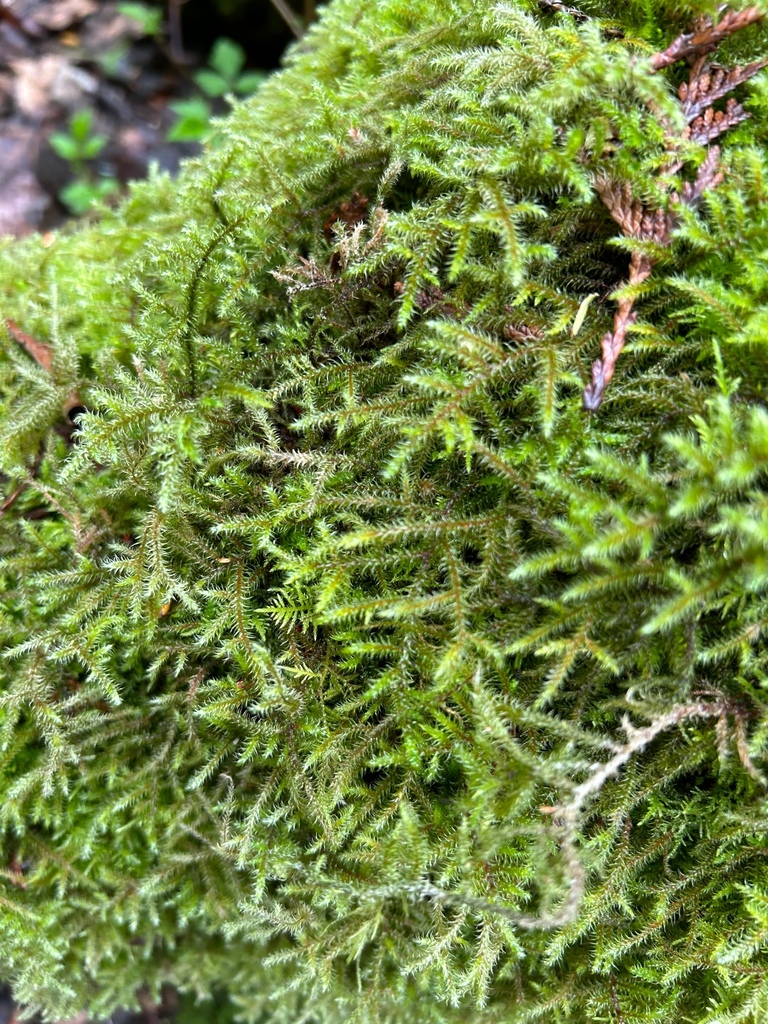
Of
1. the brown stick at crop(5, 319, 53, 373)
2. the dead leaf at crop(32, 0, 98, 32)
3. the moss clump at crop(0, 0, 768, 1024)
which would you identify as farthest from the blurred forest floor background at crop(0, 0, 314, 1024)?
the moss clump at crop(0, 0, 768, 1024)

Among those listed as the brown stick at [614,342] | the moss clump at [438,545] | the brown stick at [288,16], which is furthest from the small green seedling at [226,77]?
the brown stick at [614,342]

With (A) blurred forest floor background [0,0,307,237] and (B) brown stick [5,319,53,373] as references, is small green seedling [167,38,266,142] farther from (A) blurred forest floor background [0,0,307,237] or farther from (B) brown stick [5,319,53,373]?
(B) brown stick [5,319,53,373]

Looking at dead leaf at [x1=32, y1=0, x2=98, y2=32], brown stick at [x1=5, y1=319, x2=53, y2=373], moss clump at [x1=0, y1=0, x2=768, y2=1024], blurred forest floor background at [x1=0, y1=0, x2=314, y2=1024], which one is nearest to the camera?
moss clump at [x1=0, y1=0, x2=768, y2=1024]

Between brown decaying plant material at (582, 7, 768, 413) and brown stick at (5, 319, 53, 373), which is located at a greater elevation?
brown stick at (5, 319, 53, 373)

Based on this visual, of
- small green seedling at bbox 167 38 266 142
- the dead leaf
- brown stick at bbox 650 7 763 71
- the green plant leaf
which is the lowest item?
brown stick at bbox 650 7 763 71

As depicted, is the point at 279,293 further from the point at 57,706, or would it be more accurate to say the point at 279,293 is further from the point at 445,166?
the point at 57,706

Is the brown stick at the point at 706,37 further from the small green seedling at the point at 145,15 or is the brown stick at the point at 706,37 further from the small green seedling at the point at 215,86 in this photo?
the small green seedling at the point at 145,15

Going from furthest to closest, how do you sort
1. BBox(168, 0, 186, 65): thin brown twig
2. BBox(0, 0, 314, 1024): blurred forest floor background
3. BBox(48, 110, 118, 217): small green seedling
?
BBox(168, 0, 186, 65): thin brown twig → BBox(0, 0, 314, 1024): blurred forest floor background → BBox(48, 110, 118, 217): small green seedling
